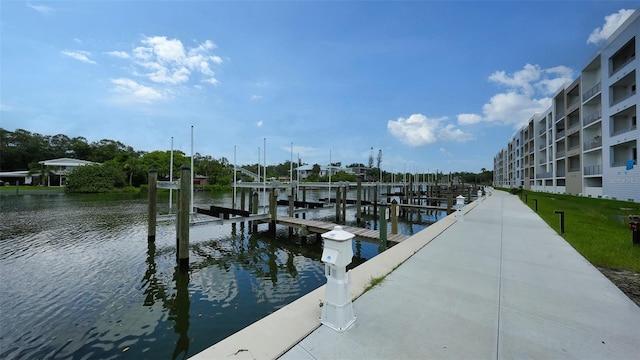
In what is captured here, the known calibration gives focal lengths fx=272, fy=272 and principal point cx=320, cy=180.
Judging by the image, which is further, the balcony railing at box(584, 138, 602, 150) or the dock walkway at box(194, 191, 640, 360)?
the balcony railing at box(584, 138, 602, 150)

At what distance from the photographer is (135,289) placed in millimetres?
7188

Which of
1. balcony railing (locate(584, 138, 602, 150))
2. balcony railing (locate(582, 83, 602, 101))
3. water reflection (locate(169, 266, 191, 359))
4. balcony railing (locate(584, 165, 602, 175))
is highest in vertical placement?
balcony railing (locate(582, 83, 602, 101))

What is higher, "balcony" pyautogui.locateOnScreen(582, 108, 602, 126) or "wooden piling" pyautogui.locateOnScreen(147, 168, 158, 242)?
"balcony" pyautogui.locateOnScreen(582, 108, 602, 126)

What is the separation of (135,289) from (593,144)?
39628mm

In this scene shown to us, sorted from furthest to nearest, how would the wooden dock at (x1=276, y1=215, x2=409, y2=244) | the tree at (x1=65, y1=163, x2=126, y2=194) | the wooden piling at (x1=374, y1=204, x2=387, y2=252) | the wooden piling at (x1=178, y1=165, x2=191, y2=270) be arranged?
the tree at (x1=65, y1=163, x2=126, y2=194) < the wooden dock at (x1=276, y1=215, x2=409, y2=244) < the wooden piling at (x1=374, y1=204, x2=387, y2=252) < the wooden piling at (x1=178, y1=165, x2=191, y2=270)

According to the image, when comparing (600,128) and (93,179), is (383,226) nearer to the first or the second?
(600,128)

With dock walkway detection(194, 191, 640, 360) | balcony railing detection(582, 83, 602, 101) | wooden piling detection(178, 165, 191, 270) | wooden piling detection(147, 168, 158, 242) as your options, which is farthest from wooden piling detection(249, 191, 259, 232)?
balcony railing detection(582, 83, 602, 101)

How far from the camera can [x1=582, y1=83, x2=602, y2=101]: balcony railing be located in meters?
27.4

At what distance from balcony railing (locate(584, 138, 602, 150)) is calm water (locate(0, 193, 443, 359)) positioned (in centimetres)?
3045

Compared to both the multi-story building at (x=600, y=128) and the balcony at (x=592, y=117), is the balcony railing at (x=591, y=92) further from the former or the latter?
the balcony at (x=592, y=117)

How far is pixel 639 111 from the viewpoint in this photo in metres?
20.4

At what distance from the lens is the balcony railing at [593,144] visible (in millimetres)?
27219

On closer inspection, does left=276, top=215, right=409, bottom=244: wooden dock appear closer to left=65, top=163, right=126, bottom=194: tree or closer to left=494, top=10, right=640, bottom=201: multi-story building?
left=494, top=10, right=640, bottom=201: multi-story building

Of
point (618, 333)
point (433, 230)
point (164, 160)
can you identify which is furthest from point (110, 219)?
point (164, 160)
